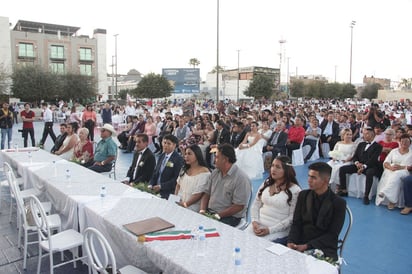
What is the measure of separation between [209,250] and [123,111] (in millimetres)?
19302

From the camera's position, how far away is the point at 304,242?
308 cm

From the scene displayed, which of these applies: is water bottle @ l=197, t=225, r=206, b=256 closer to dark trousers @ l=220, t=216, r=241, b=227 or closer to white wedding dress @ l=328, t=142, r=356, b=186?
dark trousers @ l=220, t=216, r=241, b=227

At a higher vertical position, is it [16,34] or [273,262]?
[16,34]

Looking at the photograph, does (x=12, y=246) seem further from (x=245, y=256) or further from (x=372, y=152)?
(x=372, y=152)

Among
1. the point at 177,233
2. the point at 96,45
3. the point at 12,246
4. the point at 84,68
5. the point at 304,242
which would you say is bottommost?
the point at 12,246

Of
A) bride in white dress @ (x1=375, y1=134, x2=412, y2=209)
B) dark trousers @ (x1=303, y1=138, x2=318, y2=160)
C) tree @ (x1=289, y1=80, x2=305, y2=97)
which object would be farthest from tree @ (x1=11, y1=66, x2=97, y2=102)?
tree @ (x1=289, y1=80, x2=305, y2=97)

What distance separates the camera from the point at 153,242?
260 cm

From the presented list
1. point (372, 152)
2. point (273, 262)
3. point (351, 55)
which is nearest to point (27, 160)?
point (273, 262)

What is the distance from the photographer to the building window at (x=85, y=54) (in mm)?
47469

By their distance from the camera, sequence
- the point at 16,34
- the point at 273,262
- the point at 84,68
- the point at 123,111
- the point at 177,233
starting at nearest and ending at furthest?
the point at 273,262, the point at 177,233, the point at 123,111, the point at 16,34, the point at 84,68

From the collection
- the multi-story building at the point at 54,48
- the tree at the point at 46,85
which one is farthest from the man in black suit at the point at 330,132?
the multi-story building at the point at 54,48

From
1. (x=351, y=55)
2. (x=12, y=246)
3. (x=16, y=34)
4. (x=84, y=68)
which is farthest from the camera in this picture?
(x=84, y=68)

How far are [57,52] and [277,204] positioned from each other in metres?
48.3

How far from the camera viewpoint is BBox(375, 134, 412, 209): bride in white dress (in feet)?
18.5
